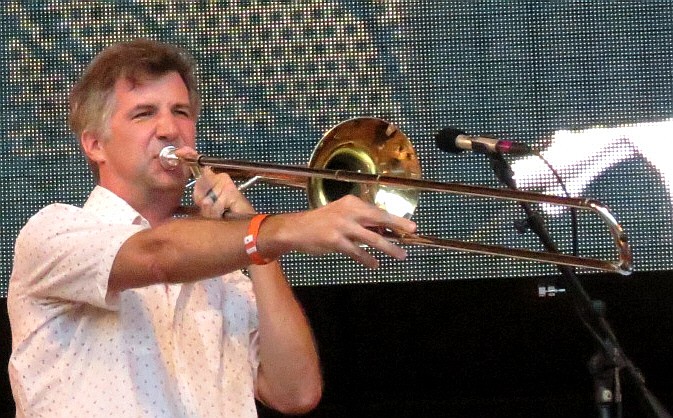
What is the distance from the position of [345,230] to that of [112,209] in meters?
0.82

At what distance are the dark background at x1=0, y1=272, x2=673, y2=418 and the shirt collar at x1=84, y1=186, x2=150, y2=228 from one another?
3.73 feet

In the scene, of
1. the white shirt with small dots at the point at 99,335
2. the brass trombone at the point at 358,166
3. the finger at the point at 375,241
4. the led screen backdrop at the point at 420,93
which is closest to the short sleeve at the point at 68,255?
the white shirt with small dots at the point at 99,335

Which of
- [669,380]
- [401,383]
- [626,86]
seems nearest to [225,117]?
[401,383]

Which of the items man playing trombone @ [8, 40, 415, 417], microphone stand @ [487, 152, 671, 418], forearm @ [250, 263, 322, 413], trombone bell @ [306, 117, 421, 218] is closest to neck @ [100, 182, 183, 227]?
man playing trombone @ [8, 40, 415, 417]

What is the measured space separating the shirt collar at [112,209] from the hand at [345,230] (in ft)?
2.13

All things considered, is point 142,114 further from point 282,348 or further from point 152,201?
point 282,348

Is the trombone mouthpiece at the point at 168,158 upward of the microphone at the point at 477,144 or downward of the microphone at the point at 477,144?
downward

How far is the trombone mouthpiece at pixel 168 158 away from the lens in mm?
2553

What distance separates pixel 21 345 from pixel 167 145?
20.7 inches

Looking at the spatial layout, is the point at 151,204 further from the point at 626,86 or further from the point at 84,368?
the point at 626,86

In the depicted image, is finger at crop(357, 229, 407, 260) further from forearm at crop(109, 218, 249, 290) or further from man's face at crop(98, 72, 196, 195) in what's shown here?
man's face at crop(98, 72, 196, 195)

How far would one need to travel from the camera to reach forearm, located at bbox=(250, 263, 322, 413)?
8.75ft

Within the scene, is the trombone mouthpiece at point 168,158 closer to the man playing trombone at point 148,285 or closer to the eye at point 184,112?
the man playing trombone at point 148,285

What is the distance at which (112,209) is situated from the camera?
2.53 metres
